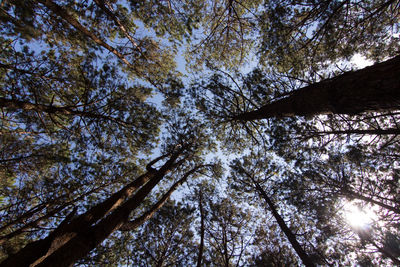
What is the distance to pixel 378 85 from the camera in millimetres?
2100

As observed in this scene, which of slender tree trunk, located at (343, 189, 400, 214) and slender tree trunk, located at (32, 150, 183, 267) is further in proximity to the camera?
slender tree trunk, located at (343, 189, 400, 214)

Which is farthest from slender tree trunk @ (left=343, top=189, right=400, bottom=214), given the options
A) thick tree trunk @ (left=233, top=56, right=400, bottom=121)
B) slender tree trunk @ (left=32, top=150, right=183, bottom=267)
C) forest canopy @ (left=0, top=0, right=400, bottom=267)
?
slender tree trunk @ (left=32, top=150, right=183, bottom=267)

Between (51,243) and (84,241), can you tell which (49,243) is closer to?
(51,243)

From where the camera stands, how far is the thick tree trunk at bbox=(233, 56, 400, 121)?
6.71ft

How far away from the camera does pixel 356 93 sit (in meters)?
2.33

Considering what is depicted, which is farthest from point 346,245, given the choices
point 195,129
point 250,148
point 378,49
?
point 195,129

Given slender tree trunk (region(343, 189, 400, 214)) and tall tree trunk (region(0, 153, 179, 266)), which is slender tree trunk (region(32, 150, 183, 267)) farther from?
slender tree trunk (region(343, 189, 400, 214))

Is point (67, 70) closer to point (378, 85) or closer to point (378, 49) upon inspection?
point (378, 85)

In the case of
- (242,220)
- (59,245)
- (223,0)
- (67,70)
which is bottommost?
(59,245)

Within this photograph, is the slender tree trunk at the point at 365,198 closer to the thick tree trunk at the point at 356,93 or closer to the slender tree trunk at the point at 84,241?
the thick tree trunk at the point at 356,93

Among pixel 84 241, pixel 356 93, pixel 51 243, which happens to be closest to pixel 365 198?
pixel 356 93

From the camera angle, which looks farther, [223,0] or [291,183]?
[291,183]

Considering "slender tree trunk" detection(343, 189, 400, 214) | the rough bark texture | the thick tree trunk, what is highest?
"slender tree trunk" detection(343, 189, 400, 214)

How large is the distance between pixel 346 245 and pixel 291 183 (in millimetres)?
5158
